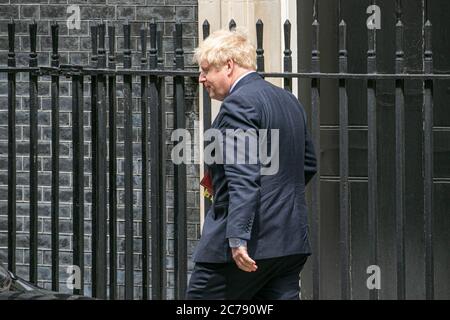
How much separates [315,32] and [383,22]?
1500 mm

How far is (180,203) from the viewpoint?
21.5 ft

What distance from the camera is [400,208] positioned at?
636 cm

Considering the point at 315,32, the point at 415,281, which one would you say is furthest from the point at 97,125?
the point at 415,281

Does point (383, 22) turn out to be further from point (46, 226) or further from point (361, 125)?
point (46, 226)

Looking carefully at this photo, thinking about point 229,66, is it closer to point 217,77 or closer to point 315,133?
point 217,77

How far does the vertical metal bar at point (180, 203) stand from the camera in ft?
21.3

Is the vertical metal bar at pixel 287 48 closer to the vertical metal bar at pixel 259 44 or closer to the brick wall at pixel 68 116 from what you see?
the vertical metal bar at pixel 259 44

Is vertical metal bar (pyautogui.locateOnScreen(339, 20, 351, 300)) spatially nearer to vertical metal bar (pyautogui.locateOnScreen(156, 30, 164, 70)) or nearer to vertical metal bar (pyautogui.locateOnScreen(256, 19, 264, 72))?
vertical metal bar (pyautogui.locateOnScreen(256, 19, 264, 72))

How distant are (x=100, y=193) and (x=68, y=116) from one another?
147cm

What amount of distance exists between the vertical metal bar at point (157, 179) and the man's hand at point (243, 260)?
4.85ft

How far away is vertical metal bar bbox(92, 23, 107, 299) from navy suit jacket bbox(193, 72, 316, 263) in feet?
4.62

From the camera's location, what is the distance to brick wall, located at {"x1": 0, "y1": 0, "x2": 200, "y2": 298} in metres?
7.88
